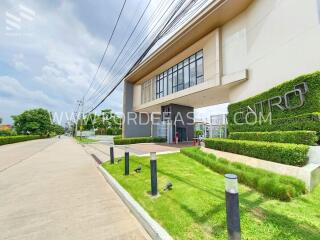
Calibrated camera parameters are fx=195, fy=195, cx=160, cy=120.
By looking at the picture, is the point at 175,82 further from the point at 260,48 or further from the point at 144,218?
the point at 144,218

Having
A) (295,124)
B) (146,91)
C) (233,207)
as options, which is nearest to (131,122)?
(146,91)

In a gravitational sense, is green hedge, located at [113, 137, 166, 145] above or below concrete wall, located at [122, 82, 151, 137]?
below

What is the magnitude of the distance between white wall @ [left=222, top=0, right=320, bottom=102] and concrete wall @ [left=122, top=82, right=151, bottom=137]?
54.3ft

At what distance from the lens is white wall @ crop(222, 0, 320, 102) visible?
755 centimetres

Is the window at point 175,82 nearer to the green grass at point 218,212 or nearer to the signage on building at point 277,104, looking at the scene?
the signage on building at point 277,104

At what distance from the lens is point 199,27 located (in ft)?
46.6

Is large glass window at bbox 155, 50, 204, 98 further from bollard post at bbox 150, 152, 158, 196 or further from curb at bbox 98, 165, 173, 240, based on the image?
curb at bbox 98, 165, 173, 240

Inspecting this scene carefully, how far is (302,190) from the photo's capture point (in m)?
4.23

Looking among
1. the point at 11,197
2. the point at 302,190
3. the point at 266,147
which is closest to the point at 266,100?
the point at 266,147

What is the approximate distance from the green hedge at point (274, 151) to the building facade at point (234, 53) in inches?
153

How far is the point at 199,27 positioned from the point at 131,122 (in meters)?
16.4

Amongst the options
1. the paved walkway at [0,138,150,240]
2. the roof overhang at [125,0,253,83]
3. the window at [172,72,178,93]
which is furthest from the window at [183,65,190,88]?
the paved walkway at [0,138,150,240]

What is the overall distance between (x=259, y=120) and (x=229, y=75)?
15.5ft

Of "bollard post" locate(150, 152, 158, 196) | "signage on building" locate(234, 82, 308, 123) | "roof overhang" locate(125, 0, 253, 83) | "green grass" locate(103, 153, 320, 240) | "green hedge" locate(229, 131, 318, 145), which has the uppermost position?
"roof overhang" locate(125, 0, 253, 83)
